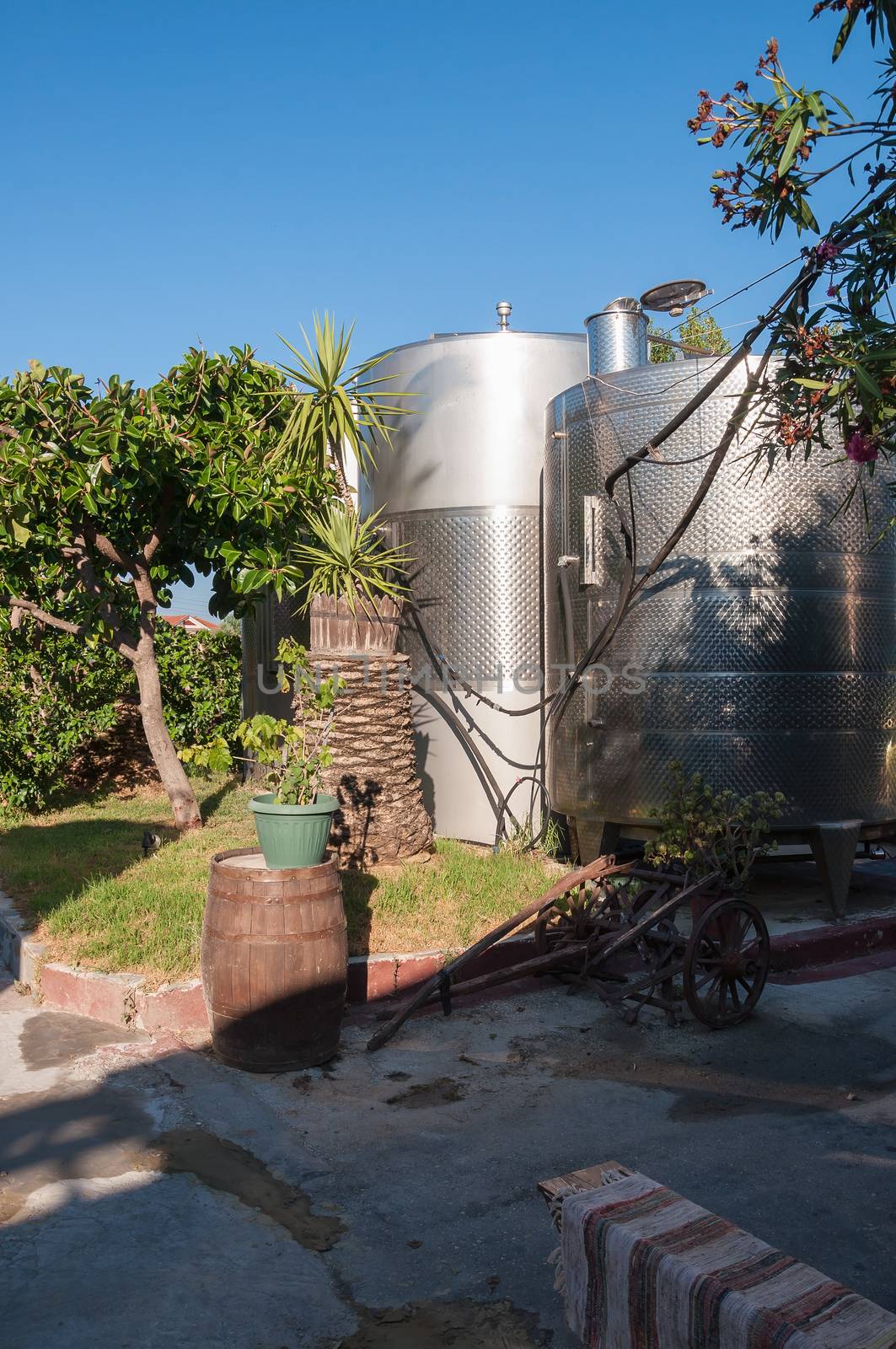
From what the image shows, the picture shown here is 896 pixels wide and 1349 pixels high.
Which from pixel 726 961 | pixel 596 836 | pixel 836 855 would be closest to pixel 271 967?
pixel 726 961

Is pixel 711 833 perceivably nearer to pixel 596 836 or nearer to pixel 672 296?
pixel 596 836

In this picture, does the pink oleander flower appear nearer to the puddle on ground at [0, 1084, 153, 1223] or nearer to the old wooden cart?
the old wooden cart

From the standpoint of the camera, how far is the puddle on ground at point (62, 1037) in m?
5.40

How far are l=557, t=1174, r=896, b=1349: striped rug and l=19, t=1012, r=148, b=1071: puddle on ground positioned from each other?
3.25m

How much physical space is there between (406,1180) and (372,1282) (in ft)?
2.32

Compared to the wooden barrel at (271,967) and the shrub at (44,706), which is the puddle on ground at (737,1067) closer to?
the wooden barrel at (271,967)

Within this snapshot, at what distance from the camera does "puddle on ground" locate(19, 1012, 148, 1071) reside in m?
5.40

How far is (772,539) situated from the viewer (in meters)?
7.51

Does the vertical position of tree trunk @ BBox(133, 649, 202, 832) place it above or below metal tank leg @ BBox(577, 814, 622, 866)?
above

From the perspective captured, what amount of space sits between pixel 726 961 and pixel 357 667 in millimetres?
3495

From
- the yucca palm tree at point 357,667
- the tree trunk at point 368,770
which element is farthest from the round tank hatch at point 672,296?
the tree trunk at point 368,770

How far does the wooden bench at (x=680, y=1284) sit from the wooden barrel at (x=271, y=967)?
224 centimetres

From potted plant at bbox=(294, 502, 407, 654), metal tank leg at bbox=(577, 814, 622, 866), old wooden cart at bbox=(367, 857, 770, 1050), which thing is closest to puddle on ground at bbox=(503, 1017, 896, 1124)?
old wooden cart at bbox=(367, 857, 770, 1050)

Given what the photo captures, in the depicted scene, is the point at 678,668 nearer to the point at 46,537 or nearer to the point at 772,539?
the point at 772,539
